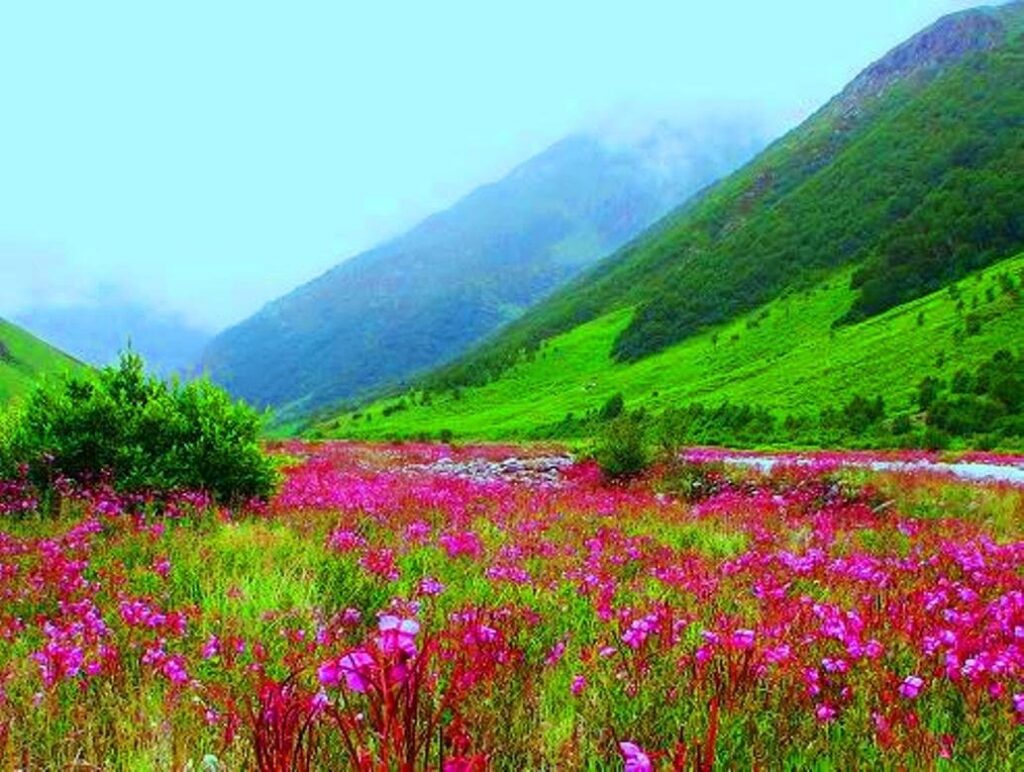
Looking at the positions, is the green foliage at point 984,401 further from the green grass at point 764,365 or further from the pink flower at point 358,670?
the pink flower at point 358,670

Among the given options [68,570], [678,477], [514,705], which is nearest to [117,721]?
[514,705]

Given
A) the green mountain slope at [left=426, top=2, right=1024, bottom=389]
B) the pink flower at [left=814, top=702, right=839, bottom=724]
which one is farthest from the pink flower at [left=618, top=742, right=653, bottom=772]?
the green mountain slope at [left=426, top=2, right=1024, bottom=389]

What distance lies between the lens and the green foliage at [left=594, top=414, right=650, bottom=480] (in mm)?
21391

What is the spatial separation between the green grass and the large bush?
43.8 meters

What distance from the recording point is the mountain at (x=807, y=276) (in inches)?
2918

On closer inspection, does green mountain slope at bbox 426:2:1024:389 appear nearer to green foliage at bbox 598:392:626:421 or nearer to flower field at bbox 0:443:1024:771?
green foliage at bbox 598:392:626:421

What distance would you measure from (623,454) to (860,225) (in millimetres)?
108839

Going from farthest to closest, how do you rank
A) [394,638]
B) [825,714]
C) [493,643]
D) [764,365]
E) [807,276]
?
[807,276] < [764,365] < [493,643] < [825,714] < [394,638]

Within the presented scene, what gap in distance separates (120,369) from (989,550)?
463 inches

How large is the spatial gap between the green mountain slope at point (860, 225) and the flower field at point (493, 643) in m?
82.5

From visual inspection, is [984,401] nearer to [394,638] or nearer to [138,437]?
[138,437]

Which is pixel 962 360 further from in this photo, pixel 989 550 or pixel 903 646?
pixel 903 646

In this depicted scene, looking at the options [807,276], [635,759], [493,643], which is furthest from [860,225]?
[635,759]

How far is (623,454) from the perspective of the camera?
70.5ft
